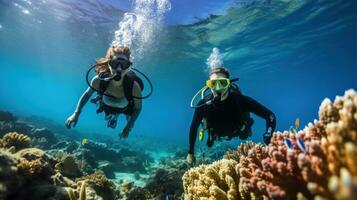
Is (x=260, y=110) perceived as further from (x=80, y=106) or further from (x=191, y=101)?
(x=80, y=106)

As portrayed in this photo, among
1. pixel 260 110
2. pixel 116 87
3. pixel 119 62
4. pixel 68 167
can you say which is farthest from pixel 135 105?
pixel 260 110

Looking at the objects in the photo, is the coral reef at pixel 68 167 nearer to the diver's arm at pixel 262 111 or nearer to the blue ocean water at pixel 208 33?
the diver's arm at pixel 262 111

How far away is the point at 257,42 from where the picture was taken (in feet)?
100

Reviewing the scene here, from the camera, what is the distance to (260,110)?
726 cm

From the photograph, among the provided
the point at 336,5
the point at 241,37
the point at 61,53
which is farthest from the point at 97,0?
the point at 61,53

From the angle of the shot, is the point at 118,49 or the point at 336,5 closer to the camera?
the point at 118,49

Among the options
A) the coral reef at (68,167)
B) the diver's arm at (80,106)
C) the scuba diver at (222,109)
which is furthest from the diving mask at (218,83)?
the coral reef at (68,167)

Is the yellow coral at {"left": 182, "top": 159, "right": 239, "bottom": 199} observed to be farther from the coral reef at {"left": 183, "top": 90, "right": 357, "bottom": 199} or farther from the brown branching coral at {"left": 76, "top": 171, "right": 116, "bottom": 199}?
the brown branching coral at {"left": 76, "top": 171, "right": 116, "bottom": 199}

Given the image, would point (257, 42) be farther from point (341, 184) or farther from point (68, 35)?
point (341, 184)

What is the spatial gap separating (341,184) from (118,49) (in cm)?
692

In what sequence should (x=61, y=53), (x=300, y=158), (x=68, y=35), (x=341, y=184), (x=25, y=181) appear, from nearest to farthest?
(x=341, y=184), (x=300, y=158), (x=25, y=181), (x=68, y=35), (x=61, y=53)

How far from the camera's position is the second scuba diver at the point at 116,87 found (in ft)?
24.4

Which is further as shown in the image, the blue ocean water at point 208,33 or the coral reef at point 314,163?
the blue ocean water at point 208,33

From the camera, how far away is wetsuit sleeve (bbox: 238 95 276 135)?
6879 mm
